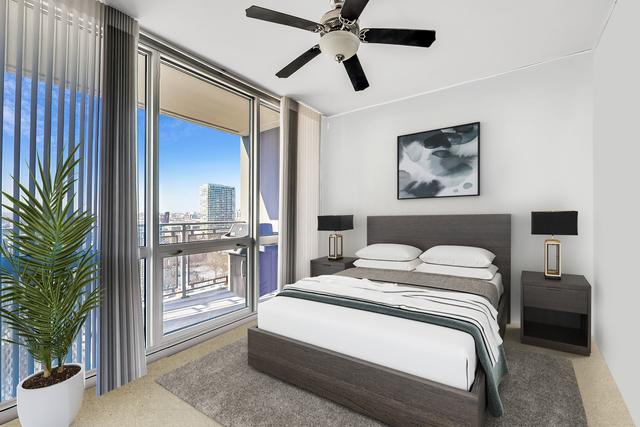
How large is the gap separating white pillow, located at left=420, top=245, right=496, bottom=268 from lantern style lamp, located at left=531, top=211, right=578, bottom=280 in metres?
0.49

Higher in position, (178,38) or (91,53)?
(178,38)

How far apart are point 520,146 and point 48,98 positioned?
14.1ft

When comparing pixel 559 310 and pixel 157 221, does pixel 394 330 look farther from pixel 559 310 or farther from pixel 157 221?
pixel 157 221

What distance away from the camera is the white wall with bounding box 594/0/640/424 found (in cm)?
182

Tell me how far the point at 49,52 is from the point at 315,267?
10.9ft

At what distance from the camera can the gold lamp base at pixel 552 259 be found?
2.78 m

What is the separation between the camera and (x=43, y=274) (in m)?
1.69

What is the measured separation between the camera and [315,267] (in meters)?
4.07

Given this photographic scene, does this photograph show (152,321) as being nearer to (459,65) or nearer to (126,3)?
(126,3)

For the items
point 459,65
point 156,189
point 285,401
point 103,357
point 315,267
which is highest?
point 459,65

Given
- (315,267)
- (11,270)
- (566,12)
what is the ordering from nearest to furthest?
(11,270)
(566,12)
(315,267)

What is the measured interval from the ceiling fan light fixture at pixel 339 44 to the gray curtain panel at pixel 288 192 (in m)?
2.01

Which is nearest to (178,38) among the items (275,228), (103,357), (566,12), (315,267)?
(275,228)

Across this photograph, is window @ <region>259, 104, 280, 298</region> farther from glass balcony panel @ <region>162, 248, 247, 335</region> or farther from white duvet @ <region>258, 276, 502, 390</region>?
white duvet @ <region>258, 276, 502, 390</region>
